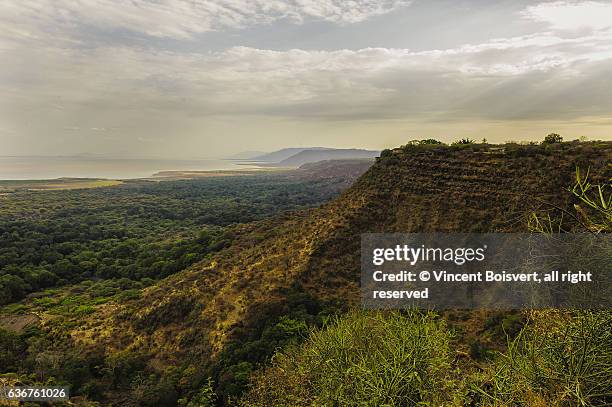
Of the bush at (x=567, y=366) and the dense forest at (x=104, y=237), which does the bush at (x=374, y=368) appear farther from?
the dense forest at (x=104, y=237)

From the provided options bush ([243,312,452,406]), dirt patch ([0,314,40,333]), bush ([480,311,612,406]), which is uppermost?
bush ([480,311,612,406])

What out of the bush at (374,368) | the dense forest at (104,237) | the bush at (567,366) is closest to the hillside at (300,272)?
the bush at (374,368)

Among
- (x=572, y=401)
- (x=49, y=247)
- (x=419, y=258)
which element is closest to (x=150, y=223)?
(x=49, y=247)

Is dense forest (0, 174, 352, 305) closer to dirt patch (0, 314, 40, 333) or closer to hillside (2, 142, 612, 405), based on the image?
dirt patch (0, 314, 40, 333)

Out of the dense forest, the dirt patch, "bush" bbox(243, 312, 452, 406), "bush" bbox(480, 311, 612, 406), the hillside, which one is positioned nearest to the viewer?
"bush" bbox(480, 311, 612, 406)

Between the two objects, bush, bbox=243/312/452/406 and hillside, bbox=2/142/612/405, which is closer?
bush, bbox=243/312/452/406

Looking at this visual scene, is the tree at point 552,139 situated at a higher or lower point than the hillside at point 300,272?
higher

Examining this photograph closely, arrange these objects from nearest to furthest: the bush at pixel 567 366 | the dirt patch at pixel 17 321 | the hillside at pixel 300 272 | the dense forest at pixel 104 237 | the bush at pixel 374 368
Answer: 1. the bush at pixel 567 366
2. the bush at pixel 374 368
3. the hillside at pixel 300 272
4. the dirt patch at pixel 17 321
5. the dense forest at pixel 104 237

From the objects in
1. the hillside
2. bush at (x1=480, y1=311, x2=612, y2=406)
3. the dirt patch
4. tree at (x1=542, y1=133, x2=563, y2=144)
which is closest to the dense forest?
the dirt patch
